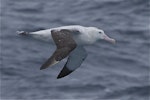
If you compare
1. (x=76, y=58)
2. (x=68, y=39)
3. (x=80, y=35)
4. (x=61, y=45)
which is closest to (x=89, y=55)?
(x=76, y=58)

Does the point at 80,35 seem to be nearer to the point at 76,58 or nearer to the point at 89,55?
the point at 76,58

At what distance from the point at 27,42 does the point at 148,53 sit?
13.4 feet

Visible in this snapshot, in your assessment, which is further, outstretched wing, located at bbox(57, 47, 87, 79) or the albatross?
outstretched wing, located at bbox(57, 47, 87, 79)

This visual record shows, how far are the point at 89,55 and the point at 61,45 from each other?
10.1 metres

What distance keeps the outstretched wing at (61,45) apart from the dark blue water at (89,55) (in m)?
7.48

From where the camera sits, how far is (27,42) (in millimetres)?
24359

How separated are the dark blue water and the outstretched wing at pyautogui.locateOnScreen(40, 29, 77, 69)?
7480 mm

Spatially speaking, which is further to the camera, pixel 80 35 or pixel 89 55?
pixel 89 55

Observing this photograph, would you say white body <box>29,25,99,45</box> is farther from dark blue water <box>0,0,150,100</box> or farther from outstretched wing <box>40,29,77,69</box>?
dark blue water <box>0,0,150,100</box>

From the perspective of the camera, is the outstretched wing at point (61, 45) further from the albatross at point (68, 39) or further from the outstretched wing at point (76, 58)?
the outstretched wing at point (76, 58)

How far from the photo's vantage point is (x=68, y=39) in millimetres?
13852

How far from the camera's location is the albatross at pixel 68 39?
1327cm

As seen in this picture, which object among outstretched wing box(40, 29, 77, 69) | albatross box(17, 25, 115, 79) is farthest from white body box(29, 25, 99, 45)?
outstretched wing box(40, 29, 77, 69)

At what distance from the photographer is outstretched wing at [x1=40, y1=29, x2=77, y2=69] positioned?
13124 mm
